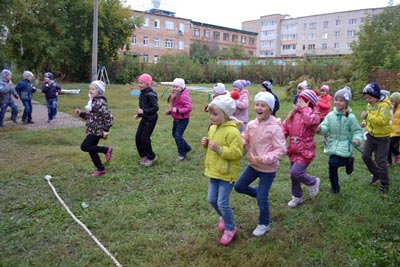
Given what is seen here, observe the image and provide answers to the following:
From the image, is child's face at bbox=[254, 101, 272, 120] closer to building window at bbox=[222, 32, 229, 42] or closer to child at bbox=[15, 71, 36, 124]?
child at bbox=[15, 71, 36, 124]

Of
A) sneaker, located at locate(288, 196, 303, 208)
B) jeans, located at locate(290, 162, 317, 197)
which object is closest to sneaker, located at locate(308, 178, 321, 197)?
jeans, located at locate(290, 162, 317, 197)

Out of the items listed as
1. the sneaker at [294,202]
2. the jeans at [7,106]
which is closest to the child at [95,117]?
the sneaker at [294,202]

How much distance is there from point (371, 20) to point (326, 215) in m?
18.2

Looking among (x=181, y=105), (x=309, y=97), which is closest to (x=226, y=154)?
(x=309, y=97)

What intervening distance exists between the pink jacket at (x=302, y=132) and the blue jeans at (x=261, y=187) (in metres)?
0.76

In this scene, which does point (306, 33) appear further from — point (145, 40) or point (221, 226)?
point (221, 226)

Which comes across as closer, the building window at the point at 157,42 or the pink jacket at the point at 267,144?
the pink jacket at the point at 267,144

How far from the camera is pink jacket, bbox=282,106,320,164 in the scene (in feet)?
15.2

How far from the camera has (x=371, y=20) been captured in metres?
19.8

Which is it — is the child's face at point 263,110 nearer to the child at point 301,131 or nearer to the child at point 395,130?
the child at point 301,131

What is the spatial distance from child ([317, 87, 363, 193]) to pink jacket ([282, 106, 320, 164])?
0.35 metres

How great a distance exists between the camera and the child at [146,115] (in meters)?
6.82

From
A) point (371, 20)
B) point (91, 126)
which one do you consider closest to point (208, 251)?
point (91, 126)

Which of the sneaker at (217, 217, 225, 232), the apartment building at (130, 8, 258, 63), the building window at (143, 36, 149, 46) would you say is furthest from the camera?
the building window at (143, 36, 149, 46)
